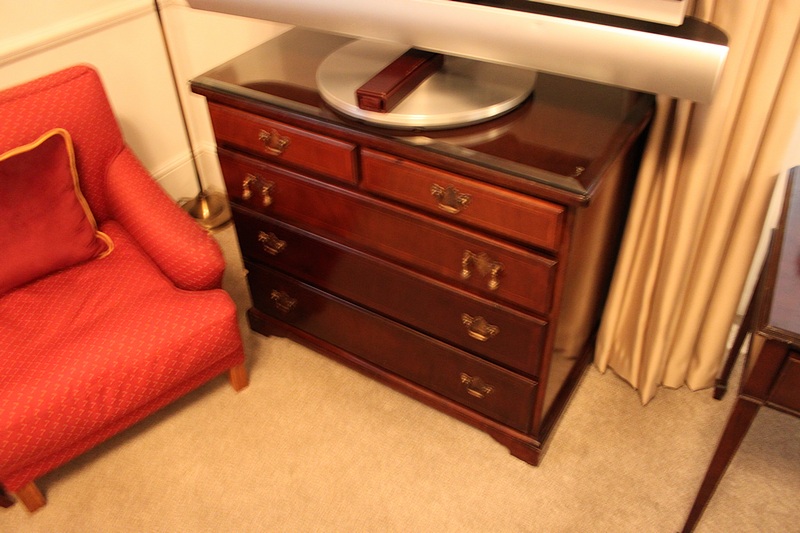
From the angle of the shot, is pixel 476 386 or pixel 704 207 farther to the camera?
pixel 476 386

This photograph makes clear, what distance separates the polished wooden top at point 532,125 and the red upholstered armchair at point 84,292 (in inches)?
18.1

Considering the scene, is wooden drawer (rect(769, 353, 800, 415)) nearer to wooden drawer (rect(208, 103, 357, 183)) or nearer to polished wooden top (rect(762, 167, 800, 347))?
polished wooden top (rect(762, 167, 800, 347))

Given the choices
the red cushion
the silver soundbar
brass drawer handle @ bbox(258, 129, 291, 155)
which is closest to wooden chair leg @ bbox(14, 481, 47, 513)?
the red cushion

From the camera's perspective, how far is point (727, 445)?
1.22 metres

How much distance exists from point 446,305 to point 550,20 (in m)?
0.67

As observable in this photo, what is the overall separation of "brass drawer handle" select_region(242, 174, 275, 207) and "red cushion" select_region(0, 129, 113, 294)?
0.46 metres

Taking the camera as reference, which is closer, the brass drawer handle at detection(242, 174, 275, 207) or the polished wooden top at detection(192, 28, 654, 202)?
the polished wooden top at detection(192, 28, 654, 202)

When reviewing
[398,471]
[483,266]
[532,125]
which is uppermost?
[532,125]

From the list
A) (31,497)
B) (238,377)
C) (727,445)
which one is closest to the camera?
(727,445)

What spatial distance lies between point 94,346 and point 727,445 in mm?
1403

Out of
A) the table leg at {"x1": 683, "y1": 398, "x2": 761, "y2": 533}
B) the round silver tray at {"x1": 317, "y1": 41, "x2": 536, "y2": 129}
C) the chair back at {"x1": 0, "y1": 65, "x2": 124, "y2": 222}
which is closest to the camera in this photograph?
the table leg at {"x1": 683, "y1": 398, "x2": 761, "y2": 533}

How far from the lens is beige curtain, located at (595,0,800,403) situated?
1.23m

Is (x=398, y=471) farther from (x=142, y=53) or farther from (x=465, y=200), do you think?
(x=142, y=53)

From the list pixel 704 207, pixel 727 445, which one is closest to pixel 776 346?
pixel 727 445
